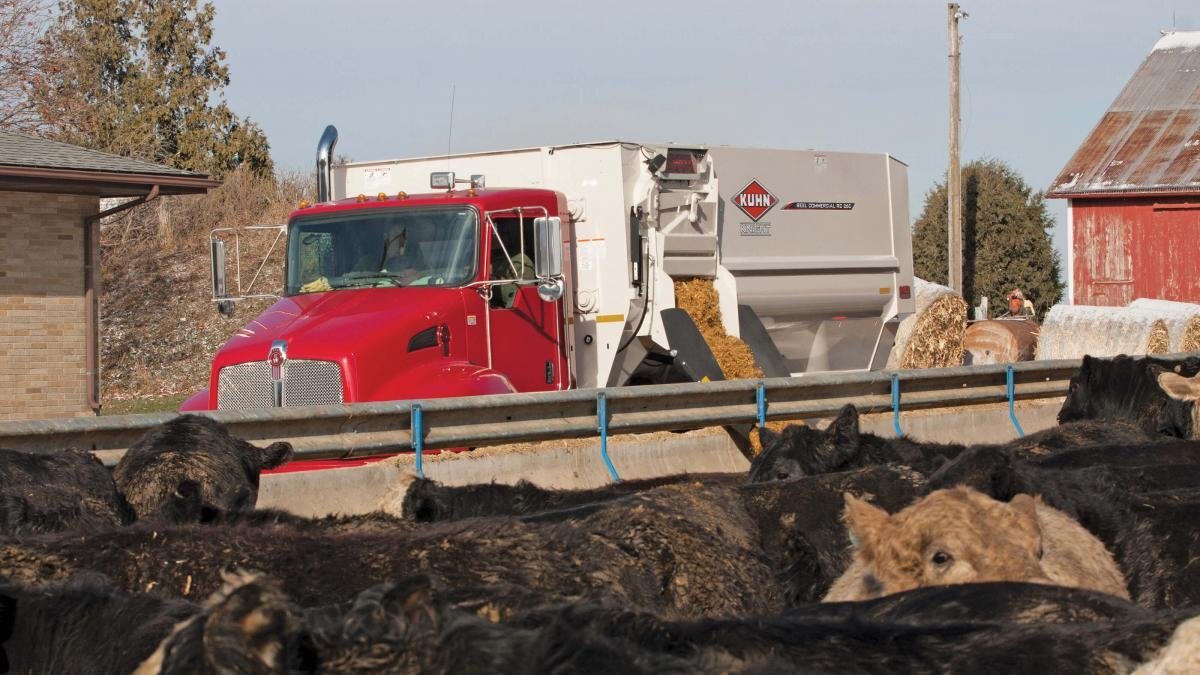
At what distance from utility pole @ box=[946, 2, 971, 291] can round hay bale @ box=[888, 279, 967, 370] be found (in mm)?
13233

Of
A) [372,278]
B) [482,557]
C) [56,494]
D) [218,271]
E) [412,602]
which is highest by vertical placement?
[218,271]

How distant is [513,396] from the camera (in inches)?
407

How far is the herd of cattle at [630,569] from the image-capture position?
2.53m

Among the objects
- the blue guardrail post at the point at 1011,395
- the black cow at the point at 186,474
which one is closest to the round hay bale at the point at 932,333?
the blue guardrail post at the point at 1011,395

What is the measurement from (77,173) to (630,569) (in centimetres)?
1743

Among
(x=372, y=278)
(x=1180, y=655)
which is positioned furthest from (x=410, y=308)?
(x=1180, y=655)

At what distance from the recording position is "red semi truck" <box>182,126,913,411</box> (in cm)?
1179

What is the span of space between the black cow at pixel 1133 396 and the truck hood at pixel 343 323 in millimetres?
5451

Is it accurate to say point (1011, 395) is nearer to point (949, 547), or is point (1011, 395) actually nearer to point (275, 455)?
point (275, 455)

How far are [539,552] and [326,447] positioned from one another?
4780mm

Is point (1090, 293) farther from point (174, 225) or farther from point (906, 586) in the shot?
point (906, 586)

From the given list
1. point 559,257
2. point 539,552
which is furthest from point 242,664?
point 559,257

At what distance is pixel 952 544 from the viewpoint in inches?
174

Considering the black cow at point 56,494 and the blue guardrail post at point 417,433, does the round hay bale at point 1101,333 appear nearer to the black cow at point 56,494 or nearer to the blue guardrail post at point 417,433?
the blue guardrail post at point 417,433
